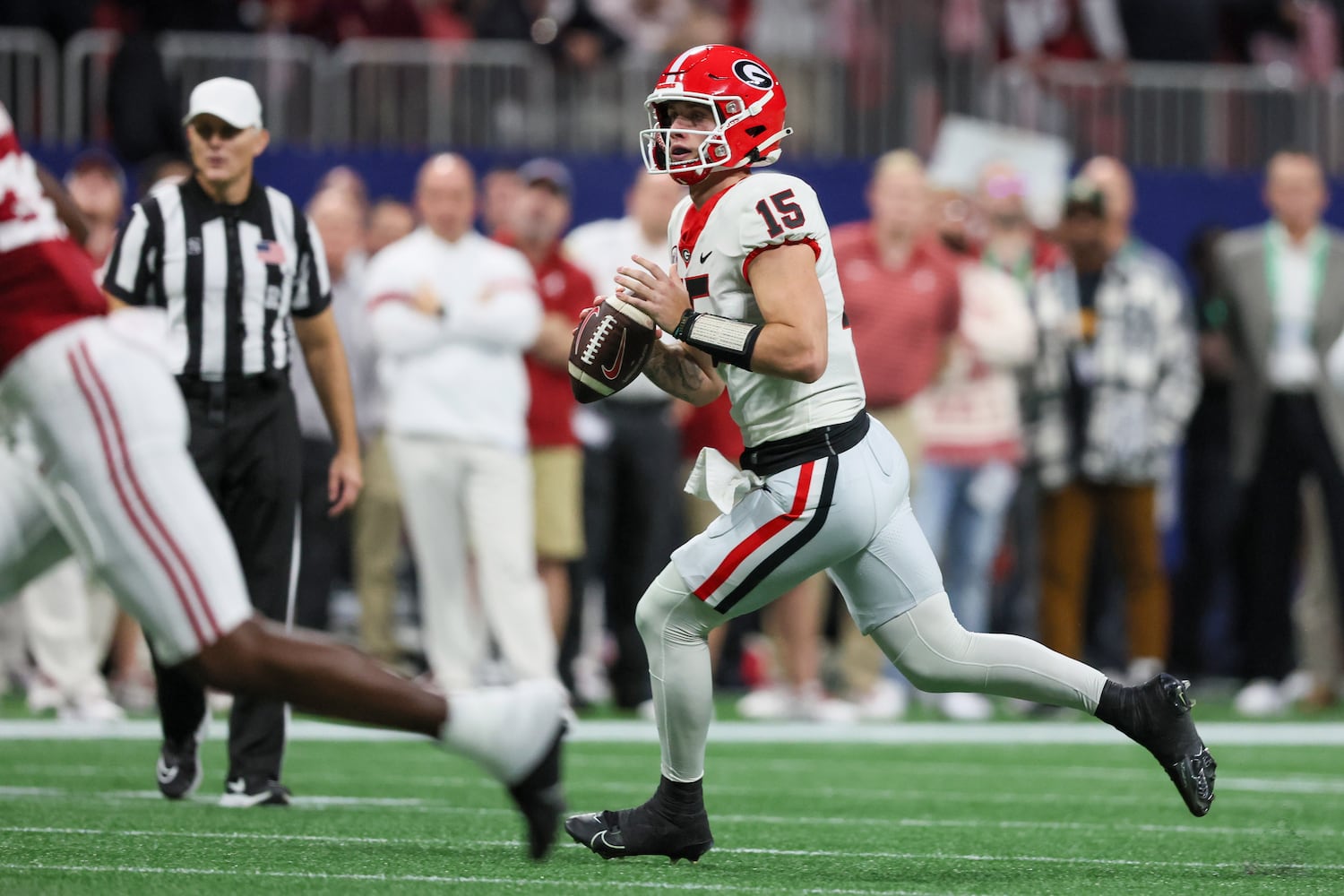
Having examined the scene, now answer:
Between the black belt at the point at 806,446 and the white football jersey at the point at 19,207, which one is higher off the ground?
the white football jersey at the point at 19,207

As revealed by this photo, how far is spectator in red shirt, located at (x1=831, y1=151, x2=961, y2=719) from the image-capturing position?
10.3 m

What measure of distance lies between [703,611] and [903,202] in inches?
222

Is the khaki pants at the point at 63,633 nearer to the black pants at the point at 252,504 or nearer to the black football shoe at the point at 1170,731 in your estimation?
the black pants at the point at 252,504

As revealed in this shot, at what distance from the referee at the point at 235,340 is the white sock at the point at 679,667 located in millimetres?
1685

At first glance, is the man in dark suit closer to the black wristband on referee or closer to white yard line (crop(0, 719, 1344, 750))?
white yard line (crop(0, 719, 1344, 750))

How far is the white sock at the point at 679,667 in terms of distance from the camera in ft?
17.1

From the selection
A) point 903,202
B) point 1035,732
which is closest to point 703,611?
point 1035,732

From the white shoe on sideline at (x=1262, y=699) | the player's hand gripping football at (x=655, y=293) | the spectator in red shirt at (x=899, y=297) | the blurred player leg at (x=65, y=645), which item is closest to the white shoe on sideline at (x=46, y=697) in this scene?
the blurred player leg at (x=65, y=645)

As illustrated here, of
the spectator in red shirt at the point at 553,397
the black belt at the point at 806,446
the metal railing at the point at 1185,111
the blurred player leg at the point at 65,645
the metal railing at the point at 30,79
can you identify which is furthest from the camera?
the metal railing at the point at 1185,111

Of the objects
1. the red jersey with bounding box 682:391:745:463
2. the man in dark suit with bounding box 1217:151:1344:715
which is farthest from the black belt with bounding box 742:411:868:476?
the man in dark suit with bounding box 1217:151:1344:715

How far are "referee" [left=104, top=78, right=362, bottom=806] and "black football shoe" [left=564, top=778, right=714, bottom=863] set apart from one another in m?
1.53

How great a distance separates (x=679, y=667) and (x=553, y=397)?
5.41m

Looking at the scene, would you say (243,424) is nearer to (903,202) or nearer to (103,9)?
(903,202)

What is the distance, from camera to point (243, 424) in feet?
21.6
